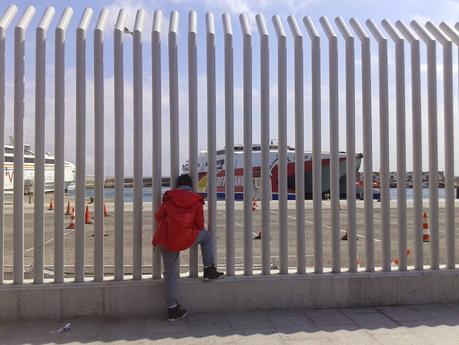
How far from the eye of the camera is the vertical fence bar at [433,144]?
6.10 m

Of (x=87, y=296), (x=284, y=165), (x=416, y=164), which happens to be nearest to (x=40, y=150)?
(x=87, y=296)

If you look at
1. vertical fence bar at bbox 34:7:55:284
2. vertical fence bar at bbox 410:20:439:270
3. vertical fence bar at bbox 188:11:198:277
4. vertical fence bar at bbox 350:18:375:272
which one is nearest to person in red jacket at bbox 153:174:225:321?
vertical fence bar at bbox 188:11:198:277

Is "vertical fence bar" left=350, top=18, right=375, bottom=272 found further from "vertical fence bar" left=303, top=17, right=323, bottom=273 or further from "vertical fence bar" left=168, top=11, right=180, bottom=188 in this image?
"vertical fence bar" left=168, top=11, right=180, bottom=188

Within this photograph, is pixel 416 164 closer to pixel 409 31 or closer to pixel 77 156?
pixel 409 31

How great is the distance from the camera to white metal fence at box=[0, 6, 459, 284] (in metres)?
5.54

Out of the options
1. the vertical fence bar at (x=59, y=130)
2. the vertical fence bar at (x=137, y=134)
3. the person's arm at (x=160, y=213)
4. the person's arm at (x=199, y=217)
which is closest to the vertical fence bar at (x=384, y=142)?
the person's arm at (x=199, y=217)

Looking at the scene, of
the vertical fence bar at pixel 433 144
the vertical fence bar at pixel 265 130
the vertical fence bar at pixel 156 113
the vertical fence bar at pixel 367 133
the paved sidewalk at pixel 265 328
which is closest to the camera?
the paved sidewalk at pixel 265 328

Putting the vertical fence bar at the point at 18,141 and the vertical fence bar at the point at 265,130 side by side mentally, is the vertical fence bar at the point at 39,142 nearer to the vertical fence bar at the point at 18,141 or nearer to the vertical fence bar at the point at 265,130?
the vertical fence bar at the point at 18,141

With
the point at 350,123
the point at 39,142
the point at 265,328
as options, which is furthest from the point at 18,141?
the point at 350,123

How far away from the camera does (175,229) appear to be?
529cm

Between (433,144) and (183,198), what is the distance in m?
3.08

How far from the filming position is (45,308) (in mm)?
5398

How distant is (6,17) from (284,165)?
3524mm

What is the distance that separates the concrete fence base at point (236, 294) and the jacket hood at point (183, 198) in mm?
933
